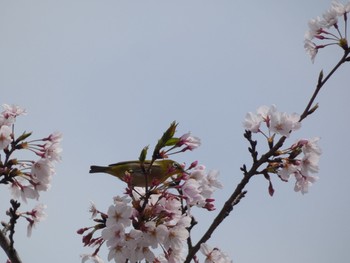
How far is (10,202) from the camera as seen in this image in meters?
5.12

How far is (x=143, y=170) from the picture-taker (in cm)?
363

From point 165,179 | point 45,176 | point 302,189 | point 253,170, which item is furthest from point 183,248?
point 45,176

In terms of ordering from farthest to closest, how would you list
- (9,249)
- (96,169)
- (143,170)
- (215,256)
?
(96,169)
(9,249)
(215,256)
(143,170)

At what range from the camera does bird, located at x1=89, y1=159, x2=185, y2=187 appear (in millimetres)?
3903

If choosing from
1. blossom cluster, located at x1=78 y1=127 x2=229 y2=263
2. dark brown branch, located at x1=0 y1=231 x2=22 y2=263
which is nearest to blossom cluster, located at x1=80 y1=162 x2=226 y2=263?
blossom cluster, located at x1=78 y1=127 x2=229 y2=263

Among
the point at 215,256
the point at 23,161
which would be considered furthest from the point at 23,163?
the point at 215,256

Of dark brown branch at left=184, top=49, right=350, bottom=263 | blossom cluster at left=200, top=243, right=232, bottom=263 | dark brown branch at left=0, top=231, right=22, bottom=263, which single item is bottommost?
dark brown branch at left=0, top=231, right=22, bottom=263

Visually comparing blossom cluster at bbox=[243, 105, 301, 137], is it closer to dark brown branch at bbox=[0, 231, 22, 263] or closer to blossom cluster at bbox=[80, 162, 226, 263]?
blossom cluster at bbox=[80, 162, 226, 263]

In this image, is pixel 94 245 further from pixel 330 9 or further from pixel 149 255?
pixel 330 9

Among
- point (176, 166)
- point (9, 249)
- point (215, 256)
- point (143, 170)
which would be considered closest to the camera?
point (143, 170)

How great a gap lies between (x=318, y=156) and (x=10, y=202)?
10.8ft

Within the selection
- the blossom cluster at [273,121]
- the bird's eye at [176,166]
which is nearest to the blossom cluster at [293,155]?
the blossom cluster at [273,121]

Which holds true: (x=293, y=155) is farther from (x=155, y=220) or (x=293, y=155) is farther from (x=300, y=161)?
(x=155, y=220)

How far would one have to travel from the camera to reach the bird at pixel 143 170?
390cm
